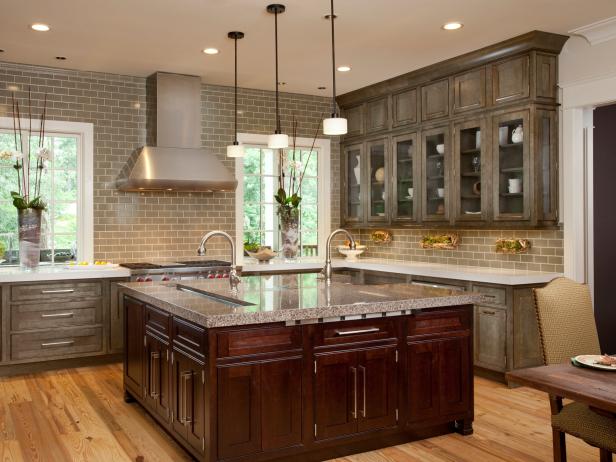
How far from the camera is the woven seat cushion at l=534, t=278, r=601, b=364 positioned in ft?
10.2

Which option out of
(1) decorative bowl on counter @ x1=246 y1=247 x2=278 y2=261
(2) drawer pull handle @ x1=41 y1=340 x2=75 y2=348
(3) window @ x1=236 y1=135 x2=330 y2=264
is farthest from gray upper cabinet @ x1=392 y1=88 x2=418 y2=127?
(2) drawer pull handle @ x1=41 y1=340 x2=75 y2=348

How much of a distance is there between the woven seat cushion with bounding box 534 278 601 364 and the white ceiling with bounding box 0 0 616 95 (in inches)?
87.8

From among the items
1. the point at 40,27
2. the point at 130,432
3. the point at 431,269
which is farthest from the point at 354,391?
the point at 40,27

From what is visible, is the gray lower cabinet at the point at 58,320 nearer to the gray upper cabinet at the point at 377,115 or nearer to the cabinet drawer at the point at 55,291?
the cabinet drawer at the point at 55,291

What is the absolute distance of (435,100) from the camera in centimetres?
627

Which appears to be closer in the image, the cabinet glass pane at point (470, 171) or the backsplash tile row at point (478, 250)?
the backsplash tile row at point (478, 250)

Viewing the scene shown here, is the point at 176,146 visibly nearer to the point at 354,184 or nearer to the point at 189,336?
the point at 354,184

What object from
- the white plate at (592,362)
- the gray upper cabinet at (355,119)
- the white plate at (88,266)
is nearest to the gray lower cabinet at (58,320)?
the white plate at (88,266)

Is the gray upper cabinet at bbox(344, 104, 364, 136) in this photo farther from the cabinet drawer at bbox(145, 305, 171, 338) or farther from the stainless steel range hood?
the cabinet drawer at bbox(145, 305, 171, 338)

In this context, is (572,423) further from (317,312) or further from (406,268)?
(406,268)

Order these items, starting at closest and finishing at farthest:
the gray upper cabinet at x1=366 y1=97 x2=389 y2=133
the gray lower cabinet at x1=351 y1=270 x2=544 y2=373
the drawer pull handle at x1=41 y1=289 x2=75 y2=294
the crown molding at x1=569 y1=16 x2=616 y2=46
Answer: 1. the crown molding at x1=569 y1=16 x2=616 y2=46
2. the gray lower cabinet at x1=351 y1=270 x2=544 y2=373
3. the drawer pull handle at x1=41 y1=289 x2=75 y2=294
4. the gray upper cabinet at x1=366 y1=97 x2=389 y2=133

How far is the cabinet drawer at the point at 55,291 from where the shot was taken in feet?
18.3

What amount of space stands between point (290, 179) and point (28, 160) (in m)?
2.86

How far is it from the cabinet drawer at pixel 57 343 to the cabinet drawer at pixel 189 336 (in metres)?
2.62
